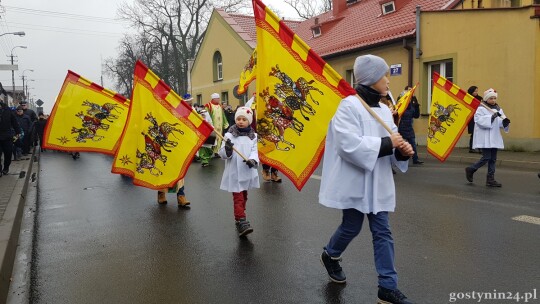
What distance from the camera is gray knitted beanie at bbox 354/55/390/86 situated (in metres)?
3.55

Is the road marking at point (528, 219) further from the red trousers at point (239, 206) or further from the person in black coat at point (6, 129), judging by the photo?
the person in black coat at point (6, 129)

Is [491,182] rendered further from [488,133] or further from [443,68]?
[443,68]

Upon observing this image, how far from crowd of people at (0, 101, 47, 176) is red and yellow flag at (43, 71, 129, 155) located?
4200 mm

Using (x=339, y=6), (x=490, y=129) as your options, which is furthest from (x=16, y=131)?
(x=339, y=6)

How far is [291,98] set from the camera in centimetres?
454

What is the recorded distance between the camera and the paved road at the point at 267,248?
3.96m

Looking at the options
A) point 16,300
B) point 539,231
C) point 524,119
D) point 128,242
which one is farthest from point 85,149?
point 524,119

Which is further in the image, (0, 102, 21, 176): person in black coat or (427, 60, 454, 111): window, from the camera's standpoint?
(427, 60, 454, 111): window

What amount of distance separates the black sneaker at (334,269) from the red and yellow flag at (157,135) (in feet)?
8.72

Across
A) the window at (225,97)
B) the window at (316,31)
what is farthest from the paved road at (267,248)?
the window at (225,97)

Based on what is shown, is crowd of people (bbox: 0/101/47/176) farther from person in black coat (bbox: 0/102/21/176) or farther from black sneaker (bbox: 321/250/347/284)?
black sneaker (bbox: 321/250/347/284)

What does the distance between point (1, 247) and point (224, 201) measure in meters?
3.64

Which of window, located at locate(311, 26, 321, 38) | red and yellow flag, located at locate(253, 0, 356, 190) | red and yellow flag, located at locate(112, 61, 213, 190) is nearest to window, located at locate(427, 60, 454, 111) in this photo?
window, located at locate(311, 26, 321, 38)

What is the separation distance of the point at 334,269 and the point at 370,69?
1636 millimetres
